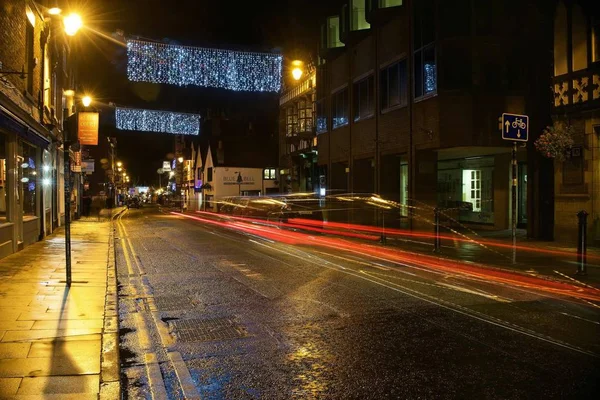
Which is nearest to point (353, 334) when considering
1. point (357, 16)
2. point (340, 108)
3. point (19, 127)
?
point (19, 127)

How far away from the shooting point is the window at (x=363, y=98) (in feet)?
83.5

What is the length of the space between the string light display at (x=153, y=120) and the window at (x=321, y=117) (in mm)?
10090

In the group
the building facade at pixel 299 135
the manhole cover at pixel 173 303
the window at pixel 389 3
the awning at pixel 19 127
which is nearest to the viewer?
the manhole cover at pixel 173 303

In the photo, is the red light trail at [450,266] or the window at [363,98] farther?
the window at [363,98]

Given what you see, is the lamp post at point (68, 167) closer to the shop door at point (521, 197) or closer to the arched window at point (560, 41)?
the arched window at point (560, 41)

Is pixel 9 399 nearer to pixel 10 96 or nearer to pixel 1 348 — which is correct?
pixel 1 348

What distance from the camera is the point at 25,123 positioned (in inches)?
566

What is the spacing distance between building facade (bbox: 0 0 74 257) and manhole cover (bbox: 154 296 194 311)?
6.08m

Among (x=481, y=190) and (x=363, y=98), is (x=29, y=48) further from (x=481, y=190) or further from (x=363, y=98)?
(x=481, y=190)

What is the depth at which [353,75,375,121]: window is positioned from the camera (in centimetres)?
2545

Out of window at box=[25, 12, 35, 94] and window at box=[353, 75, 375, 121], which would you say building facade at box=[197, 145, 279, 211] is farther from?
window at box=[25, 12, 35, 94]

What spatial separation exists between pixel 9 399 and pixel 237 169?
2303 inches

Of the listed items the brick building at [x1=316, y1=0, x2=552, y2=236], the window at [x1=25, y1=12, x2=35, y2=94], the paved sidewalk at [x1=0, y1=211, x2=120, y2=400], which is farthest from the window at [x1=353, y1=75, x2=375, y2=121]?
the paved sidewalk at [x1=0, y1=211, x2=120, y2=400]

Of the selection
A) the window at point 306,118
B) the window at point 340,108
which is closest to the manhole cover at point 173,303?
the window at point 340,108
